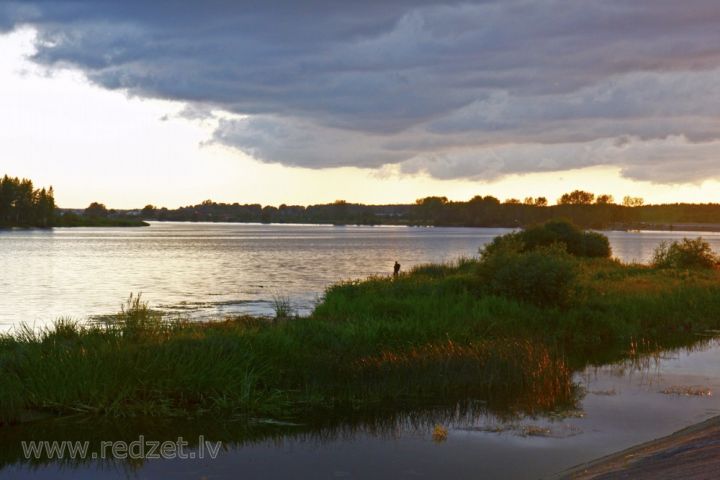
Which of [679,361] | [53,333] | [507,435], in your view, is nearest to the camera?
[507,435]

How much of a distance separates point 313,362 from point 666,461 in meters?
10.9

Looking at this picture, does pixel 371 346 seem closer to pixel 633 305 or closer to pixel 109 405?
pixel 109 405

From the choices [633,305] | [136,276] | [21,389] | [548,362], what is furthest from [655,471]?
[136,276]

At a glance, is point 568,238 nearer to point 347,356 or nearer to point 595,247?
point 595,247

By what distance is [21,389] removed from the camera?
17875 mm

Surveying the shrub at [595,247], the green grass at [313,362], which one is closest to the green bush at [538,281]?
the green grass at [313,362]

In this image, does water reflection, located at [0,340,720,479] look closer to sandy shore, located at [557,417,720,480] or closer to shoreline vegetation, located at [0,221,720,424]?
shoreline vegetation, located at [0,221,720,424]

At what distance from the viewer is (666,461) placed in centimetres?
1301

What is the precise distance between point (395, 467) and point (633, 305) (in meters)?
24.2

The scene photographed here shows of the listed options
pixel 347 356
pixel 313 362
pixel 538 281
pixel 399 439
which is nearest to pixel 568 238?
pixel 538 281

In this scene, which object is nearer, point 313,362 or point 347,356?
point 313,362

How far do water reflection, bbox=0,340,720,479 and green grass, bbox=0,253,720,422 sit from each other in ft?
2.13

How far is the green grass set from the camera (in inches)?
717

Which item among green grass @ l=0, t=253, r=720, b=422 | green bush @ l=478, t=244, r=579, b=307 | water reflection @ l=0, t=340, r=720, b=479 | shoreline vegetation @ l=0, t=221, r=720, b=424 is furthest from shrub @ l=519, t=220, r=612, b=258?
water reflection @ l=0, t=340, r=720, b=479
